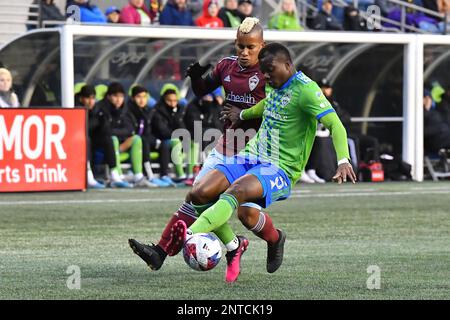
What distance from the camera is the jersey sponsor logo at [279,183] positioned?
8.45m

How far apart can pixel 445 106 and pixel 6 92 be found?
28.5 feet

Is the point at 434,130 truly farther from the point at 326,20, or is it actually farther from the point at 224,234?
the point at 224,234

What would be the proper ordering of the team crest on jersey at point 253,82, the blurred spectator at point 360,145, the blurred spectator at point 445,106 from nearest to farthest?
the team crest on jersey at point 253,82
the blurred spectator at point 360,145
the blurred spectator at point 445,106

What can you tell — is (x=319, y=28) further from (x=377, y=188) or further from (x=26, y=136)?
(x=26, y=136)

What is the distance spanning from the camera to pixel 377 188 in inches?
751

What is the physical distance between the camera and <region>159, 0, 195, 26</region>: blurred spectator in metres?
20.5

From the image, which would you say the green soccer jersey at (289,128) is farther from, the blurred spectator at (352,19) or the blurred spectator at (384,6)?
the blurred spectator at (384,6)

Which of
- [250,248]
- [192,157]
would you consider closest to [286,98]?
[250,248]

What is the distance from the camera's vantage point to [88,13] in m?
19.4

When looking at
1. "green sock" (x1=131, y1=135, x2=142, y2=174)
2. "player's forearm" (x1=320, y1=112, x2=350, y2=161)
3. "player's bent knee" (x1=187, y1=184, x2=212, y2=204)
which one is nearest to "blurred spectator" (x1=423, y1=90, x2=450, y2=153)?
"green sock" (x1=131, y1=135, x2=142, y2=174)

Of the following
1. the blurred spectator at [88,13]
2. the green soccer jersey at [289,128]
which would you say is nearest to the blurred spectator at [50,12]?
the blurred spectator at [88,13]

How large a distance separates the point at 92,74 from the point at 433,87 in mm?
6861

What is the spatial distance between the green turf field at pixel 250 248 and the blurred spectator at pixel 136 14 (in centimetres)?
360

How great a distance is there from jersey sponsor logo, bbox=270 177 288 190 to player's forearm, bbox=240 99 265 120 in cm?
64
